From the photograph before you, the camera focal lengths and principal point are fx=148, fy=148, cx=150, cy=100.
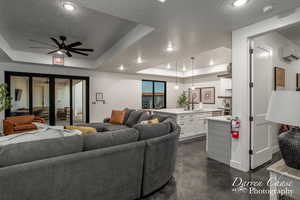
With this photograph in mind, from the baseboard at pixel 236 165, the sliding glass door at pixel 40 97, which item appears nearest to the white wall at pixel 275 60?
the baseboard at pixel 236 165

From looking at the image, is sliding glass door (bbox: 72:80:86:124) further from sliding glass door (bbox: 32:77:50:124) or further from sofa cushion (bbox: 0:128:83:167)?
sofa cushion (bbox: 0:128:83:167)

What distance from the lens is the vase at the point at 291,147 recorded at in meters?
1.29

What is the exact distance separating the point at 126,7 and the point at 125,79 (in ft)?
17.2

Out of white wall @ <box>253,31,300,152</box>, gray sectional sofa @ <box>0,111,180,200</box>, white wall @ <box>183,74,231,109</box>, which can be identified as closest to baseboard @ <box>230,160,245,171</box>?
white wall @ <box>253,31,300,152</box>

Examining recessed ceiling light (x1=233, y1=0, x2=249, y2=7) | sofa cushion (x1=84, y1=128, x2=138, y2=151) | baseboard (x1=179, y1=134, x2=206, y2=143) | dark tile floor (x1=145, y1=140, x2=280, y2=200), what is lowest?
dark tile floor (x1=145, y1=140, x2=280, y2=200)

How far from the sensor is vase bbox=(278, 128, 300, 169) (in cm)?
129

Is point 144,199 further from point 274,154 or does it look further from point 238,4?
point 274,154

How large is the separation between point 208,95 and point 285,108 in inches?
249

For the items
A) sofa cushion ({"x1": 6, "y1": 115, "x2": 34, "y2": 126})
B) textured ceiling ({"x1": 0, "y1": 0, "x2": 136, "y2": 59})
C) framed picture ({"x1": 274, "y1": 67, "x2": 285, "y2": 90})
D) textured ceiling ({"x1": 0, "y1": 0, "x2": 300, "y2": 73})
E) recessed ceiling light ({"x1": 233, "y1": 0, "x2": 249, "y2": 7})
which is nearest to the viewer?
recessed ceiling light ({"x1": 233, "y1": 0, "x2": 249, "y2": 7})

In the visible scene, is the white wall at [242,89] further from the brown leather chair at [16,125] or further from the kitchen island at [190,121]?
the brown leather chair at [16,125]

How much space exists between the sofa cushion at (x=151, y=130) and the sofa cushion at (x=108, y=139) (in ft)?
0.30

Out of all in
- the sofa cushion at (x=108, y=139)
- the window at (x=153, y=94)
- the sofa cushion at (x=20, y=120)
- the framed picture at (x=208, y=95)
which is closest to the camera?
the sofa cushion at (x=108, y=139)

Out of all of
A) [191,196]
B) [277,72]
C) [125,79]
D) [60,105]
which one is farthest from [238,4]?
[60,105]

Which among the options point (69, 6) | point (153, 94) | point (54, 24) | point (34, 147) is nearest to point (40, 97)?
point (54, 24)
